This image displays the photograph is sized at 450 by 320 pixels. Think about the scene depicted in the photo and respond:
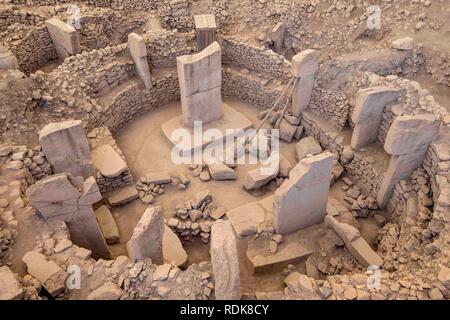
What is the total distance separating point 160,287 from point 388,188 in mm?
4350

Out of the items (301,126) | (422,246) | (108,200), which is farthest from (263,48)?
(422,246)

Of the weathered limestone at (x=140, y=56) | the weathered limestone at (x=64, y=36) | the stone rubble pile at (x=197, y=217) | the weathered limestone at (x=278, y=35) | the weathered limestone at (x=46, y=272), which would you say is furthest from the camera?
the weathered limestone at (x=278, y=35)

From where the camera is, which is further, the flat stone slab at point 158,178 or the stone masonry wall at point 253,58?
the stone masonry wall at point 253,58

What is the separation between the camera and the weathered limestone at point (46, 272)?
4.56m

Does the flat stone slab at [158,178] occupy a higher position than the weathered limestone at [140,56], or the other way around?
the weathered limestone at [140,56]

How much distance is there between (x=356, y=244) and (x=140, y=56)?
235 inches

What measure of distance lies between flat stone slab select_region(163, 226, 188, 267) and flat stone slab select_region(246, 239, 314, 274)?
42.2 inches

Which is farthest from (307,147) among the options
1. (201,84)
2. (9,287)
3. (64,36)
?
(64,36)

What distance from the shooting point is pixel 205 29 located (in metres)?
8.75

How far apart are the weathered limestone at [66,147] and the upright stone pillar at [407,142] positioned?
5062 millimetres

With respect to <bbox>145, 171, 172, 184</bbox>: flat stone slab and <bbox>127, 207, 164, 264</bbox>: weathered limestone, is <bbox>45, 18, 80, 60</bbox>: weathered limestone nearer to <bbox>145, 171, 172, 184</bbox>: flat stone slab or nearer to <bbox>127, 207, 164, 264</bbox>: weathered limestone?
<bbox>145, 171, 172, 184</bbox>: flat stone slab

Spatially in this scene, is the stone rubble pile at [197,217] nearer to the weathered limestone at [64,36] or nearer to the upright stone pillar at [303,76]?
the upright stone pillar at [303,76]

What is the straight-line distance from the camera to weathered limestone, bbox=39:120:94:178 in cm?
612

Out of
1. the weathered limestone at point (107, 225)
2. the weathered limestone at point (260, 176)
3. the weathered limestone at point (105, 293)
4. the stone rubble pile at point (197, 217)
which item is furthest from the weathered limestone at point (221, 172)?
the weathered limestone at point (105, 293)
